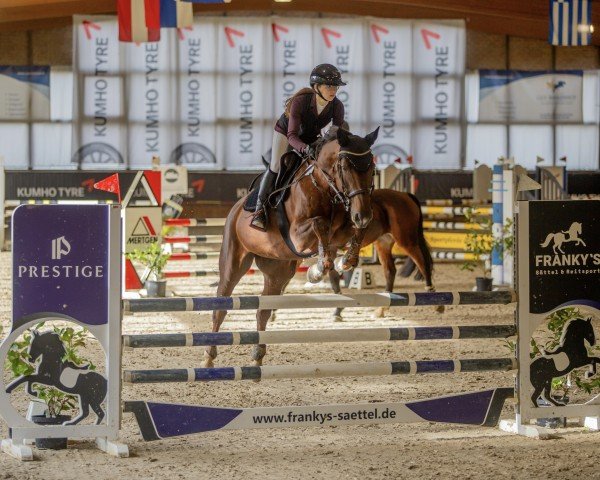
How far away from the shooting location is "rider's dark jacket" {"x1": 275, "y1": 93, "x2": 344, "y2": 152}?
573cm

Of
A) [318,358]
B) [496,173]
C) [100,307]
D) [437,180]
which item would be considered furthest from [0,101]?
[100,307]

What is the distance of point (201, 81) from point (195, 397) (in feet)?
50.7

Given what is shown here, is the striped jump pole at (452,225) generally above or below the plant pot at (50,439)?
above

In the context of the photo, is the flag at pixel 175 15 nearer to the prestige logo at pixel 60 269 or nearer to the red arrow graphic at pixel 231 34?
the red arrow graphic at pixel 231 34

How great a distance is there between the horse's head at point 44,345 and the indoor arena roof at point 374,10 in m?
15.6

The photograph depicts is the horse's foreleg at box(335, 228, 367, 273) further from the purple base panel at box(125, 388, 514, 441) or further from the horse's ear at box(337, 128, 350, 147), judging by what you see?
the purple base panel at box(125, 388, 514, 441)

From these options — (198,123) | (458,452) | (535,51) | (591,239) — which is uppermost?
(535,51)

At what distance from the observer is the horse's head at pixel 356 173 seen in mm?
5328

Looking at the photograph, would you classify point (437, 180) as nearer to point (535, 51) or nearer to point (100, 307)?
point (535, 51)

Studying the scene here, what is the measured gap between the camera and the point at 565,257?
177 inches

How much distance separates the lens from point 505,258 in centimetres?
1091

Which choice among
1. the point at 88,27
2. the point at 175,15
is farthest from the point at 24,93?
the point at 175,15

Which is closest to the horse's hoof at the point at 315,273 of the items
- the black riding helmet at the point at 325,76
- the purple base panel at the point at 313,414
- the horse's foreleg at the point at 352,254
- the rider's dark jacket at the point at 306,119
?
the horse's foreleg at the point at 352,254

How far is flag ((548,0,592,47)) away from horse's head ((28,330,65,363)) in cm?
1149
